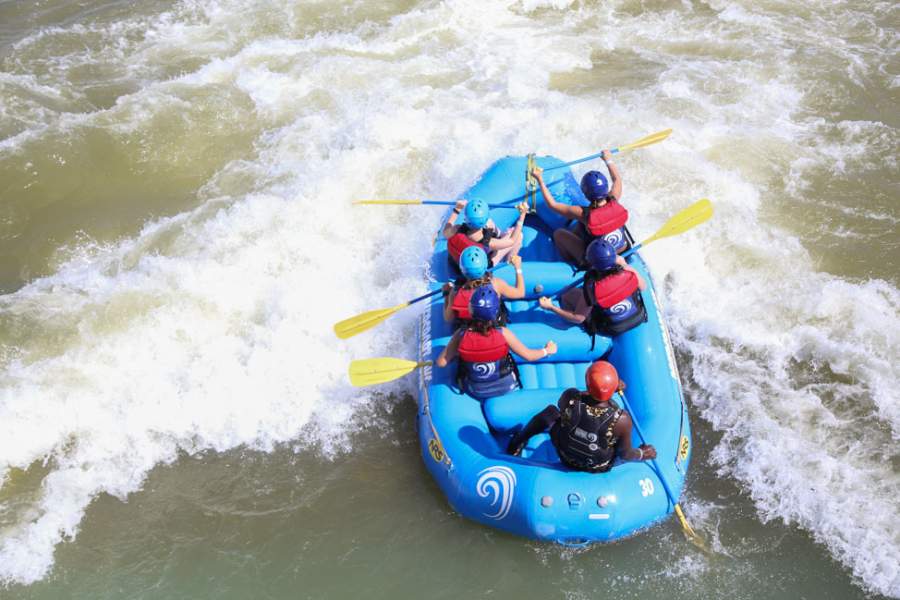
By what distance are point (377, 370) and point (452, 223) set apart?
1378 millimetres

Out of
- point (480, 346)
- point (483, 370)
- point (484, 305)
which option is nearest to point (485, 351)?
point (480, 346)

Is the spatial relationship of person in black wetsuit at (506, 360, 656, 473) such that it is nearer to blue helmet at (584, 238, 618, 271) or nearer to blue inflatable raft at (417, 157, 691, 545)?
blue inflatable raft at (417, 157, 691, 545)

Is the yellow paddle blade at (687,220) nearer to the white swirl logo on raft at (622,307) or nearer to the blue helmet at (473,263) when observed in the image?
the white swirl logo on raft at (622,307)

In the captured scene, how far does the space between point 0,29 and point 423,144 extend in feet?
20.4

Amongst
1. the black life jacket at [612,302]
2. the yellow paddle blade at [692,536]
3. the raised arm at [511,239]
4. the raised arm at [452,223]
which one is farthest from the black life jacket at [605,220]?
the yellow paddle blade at [692,536]

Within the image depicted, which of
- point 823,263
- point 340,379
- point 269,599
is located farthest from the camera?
point 823,263

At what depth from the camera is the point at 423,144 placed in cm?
815

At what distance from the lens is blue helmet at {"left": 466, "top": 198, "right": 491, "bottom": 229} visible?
537cm

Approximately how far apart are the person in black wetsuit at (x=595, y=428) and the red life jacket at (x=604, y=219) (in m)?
1.53

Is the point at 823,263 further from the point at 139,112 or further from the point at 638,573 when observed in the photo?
the point at 139,112

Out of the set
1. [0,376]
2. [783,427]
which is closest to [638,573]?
[783,427]

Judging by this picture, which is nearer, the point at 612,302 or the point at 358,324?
the point at 612,302

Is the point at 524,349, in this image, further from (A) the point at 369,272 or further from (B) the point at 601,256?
(A) the point at 369,272

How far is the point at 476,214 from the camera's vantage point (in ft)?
17.6
